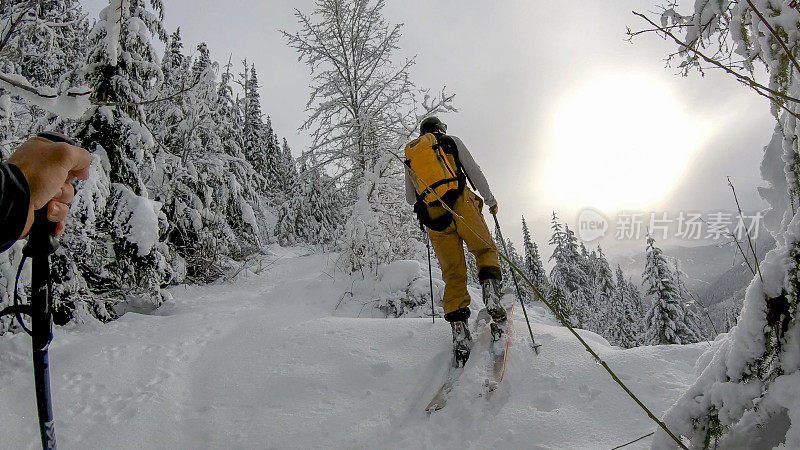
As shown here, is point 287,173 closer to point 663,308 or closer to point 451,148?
point 663,308

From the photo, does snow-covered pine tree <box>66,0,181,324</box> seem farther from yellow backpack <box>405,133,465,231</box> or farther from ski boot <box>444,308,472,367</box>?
ski boot <box>444,308,472,367</box>

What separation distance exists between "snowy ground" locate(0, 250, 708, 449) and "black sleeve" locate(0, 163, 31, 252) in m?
2.19

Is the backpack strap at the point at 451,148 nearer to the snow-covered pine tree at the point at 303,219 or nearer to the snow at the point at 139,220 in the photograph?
the snow at the point at 139,220

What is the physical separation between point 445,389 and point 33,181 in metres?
2.93

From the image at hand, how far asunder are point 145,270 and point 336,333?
12.8ft

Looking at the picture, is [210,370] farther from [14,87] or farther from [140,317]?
[14,87]

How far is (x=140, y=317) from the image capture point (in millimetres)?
5164

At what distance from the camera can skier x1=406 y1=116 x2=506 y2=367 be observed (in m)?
3.87

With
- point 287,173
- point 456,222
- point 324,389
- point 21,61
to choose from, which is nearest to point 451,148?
point 456,222

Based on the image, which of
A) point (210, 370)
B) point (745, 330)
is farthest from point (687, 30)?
point (210, 370)

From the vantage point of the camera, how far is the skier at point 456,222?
3867mm

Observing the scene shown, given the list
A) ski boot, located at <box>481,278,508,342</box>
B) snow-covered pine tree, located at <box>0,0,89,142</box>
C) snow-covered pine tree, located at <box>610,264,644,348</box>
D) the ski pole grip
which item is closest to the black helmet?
ski boot, located at <box>481,278,508,342</box>

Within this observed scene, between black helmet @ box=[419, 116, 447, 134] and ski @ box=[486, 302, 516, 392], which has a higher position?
black helmet @ box=[419, 116, 447, 134]

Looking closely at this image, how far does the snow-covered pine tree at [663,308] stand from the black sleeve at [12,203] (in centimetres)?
2504
